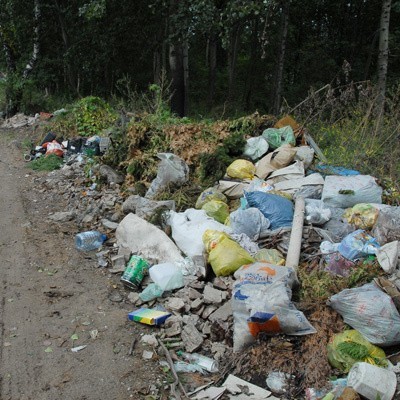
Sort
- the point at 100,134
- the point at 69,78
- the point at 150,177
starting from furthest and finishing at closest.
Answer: the point at 69,78 < the point at 100,134 < the point at 150,177

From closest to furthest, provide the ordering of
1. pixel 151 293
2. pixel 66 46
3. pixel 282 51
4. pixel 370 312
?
pixel 370 312, pixel 151 293, pixel 282 51, pixel 66 46

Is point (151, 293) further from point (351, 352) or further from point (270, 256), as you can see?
point (351, 352)

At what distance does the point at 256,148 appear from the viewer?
18.0 ft

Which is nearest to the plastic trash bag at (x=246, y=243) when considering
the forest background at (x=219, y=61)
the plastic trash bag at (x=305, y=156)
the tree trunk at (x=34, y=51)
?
the plastic trash bag at (x=305, y=156)

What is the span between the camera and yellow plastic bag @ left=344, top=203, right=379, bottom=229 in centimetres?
388

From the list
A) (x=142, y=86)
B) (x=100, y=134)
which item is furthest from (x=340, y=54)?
(x=100, y=134)

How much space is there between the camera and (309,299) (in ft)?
10.4

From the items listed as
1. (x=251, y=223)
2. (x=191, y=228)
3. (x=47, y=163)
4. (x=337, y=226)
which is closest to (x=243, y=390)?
(x=251, y=223)

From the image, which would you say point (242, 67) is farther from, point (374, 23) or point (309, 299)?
point (309, 299)

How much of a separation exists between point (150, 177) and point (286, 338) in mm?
3145

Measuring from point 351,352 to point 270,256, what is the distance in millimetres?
1138

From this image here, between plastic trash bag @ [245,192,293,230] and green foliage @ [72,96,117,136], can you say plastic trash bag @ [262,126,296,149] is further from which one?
green foliage @ [72,96,117,136]

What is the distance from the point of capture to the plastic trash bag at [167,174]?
16.9ft

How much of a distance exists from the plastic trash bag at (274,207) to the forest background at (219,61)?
1409 millimetres
